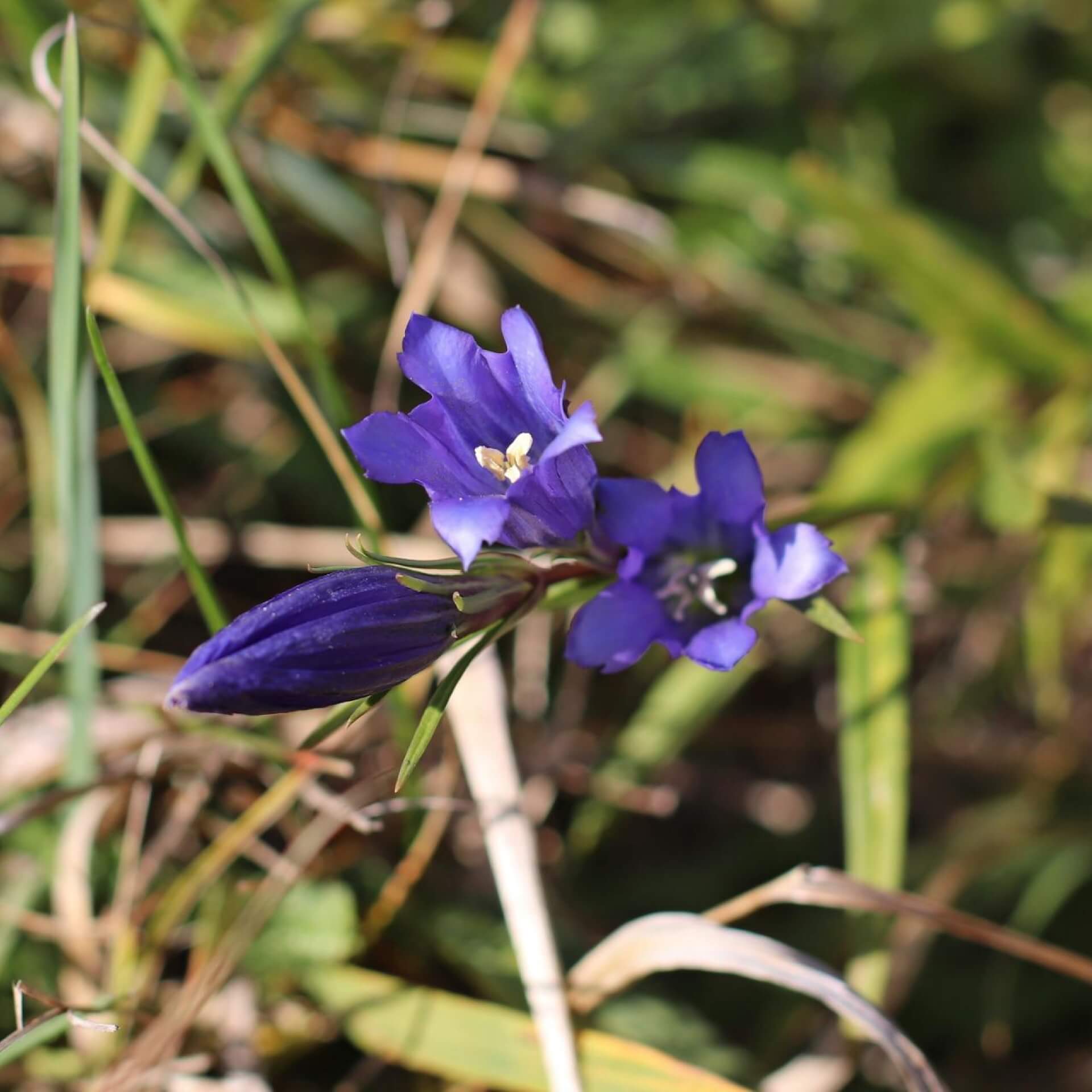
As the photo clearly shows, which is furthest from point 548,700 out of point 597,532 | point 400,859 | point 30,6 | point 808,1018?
point 30,6

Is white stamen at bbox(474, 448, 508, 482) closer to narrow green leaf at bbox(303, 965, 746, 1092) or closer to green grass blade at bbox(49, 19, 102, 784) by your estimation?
green grass blade at bbox(49, 19, 102, 784)

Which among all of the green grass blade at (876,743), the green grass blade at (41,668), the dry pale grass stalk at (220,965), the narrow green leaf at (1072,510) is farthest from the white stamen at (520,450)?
the narrow green leaf at (1072,510)

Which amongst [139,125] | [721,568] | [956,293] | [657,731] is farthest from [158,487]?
[956,293]

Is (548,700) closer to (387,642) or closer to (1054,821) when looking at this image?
(1054,821)

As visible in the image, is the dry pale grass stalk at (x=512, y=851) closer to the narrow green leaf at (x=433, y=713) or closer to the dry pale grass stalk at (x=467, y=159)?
the narrow green leaf at (x=433, y=713)

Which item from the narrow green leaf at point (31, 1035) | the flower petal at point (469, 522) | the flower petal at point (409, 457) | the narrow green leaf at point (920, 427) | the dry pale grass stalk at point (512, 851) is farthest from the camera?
the narrow green leaf at point (920, 427)

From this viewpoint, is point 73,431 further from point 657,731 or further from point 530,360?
point 657,731

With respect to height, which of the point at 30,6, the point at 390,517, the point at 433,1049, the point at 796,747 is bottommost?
the point at 433,1049
